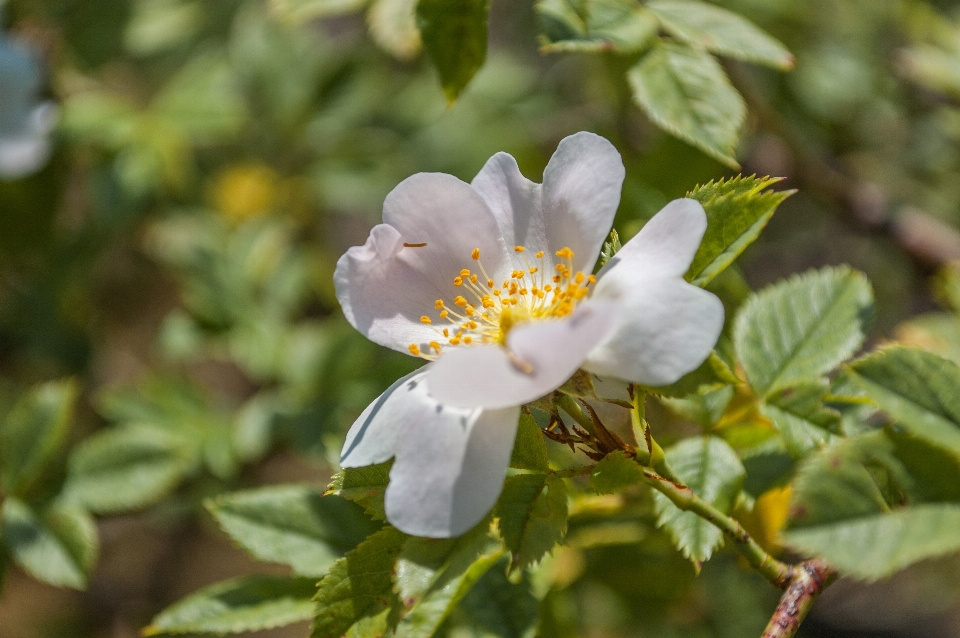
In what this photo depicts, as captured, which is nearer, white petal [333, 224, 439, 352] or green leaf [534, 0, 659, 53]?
white petal [333, 224, 439, 352]

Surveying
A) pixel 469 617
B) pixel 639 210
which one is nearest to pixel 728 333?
pixel 639 210

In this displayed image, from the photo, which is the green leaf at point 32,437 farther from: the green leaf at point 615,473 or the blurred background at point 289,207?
the green leaf at point 615,473

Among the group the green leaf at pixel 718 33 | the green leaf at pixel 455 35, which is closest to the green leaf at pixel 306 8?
the green leaf at pixel 455 35

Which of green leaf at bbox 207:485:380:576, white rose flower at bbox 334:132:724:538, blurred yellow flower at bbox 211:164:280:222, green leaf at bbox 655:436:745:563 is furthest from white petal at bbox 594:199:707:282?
blurred yellow flower at bbox 211:164:280:222

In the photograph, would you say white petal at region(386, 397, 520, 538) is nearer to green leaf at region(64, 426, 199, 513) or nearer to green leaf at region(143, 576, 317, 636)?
green leaf at region(143, 576, 317, 636)

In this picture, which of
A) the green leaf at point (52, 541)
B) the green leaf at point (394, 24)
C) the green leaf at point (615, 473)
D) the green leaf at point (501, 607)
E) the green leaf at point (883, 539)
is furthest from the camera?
the green leaf at point (394, 24)

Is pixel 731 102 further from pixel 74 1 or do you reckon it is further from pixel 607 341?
pixel 74 1
